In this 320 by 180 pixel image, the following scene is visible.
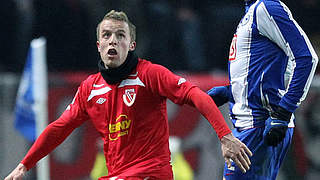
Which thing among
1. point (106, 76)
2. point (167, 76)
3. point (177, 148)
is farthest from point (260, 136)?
point (177, 148)

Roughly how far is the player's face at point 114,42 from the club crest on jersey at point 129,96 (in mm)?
202

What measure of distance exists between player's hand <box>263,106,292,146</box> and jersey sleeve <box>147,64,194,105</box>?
1.95 feet

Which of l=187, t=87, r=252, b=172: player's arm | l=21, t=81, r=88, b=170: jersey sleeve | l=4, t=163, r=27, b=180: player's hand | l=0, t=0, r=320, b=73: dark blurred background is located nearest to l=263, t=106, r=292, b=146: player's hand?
l=187, t=87, r=252, b=172: player's arm

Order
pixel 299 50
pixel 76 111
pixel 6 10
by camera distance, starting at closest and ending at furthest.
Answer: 1. pixel 299 50
2. pixel 76 111
3. pixel 6 10

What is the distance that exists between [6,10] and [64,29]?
29.6 inches

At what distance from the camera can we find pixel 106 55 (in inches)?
207

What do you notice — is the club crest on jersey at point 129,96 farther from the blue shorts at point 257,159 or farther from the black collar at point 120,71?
the blue shorts at point 257,159

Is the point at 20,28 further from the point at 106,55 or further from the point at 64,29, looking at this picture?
the point at 106,55

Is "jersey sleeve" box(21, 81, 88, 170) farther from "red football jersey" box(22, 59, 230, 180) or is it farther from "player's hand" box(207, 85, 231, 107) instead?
"player's hand" box(207, 85, 231, 107)

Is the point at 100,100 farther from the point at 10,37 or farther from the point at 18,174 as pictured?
the point at 10,37

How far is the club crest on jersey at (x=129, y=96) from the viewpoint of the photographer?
17.0 ft

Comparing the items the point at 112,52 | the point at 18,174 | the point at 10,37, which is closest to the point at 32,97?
the point at 10,37

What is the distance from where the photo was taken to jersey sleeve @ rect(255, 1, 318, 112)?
196 inches

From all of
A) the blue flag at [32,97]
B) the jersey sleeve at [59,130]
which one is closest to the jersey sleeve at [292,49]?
the jersey sleeve at [59,130]
